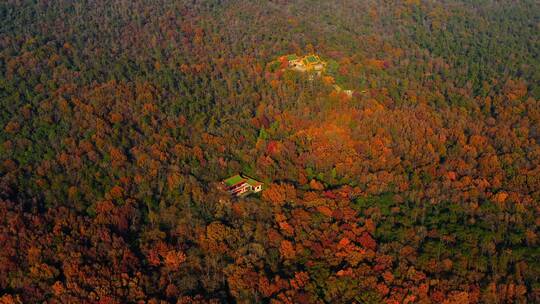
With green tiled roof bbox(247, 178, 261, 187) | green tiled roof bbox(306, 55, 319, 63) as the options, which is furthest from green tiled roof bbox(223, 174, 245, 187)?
green tiled roof bbox(306, 55, 319, 63)

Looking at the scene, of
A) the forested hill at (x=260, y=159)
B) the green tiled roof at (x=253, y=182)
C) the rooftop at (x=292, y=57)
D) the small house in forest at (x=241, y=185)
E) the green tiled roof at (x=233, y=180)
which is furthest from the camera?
the rooftop at (x=292, y=57)

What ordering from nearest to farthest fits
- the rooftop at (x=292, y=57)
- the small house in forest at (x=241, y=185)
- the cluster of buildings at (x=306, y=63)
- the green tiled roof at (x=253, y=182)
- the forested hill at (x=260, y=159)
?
the forested hill at (x=260, y=159) → the small house in forest at (x=241, y=185) → the green tiled roof at (x=253, y=182) → the cluster of buildings at (x=306, y=63) → the rooftop at (x=292, y=57)

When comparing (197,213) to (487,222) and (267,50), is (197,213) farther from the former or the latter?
(267,50)

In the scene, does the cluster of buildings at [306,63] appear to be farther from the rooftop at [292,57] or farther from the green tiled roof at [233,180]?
the green tiled roof at [233,180]

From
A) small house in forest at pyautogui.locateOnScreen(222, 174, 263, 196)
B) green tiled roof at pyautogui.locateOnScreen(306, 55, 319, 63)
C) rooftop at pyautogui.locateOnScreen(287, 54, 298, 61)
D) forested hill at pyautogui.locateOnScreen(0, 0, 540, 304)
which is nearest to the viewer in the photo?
forested hill at pyautogui.locateOnScreen(0, 0, 540, 304)

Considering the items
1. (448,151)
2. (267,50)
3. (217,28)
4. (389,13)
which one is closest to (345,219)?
(448,151)

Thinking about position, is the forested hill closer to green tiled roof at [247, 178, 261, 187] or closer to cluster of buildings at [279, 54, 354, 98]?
green tiled roof at [247, 178, 261, 187]

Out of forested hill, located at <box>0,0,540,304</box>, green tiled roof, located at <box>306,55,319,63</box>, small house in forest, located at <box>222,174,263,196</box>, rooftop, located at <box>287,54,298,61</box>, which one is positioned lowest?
small house in forest, located at <box>222,174,263,196</box>

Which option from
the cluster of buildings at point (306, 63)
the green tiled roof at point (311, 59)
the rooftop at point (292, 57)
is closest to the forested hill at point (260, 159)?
the cluster of buildings at point (306, 63)
